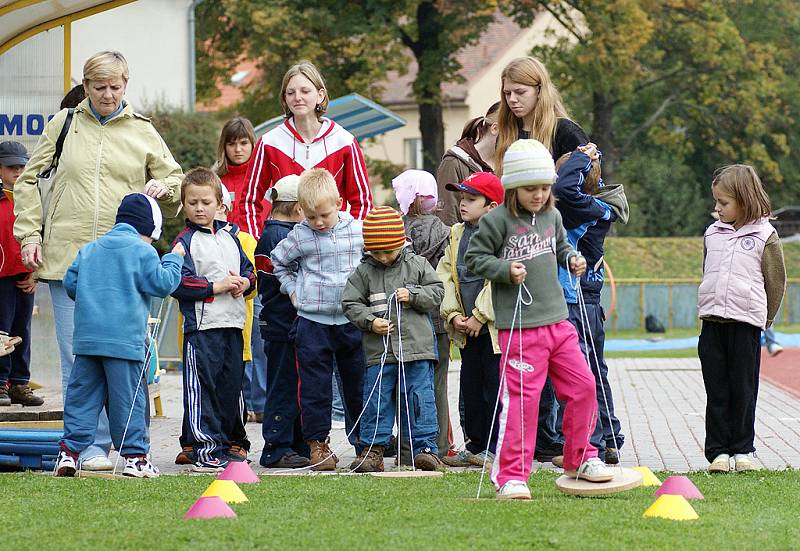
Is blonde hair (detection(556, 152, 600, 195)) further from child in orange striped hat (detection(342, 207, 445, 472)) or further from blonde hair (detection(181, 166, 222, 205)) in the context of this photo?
blonde hair (detection(181, 166, 222, 205))

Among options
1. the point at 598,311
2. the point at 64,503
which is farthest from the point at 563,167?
the point at 64,503

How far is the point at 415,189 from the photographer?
8.36 metres

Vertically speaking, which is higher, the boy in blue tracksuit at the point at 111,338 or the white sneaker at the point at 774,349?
the boy in blue tracksuit at the point at 111,338

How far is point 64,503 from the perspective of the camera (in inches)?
255

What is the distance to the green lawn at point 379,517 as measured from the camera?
540 centimetres

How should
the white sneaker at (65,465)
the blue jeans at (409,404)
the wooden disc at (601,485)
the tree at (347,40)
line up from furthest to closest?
the tree at (347,40) < the blue jeans at (409,404) < the white sneaker at (65,465) < the wooden disc at (601,485)

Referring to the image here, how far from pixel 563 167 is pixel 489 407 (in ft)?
4.96

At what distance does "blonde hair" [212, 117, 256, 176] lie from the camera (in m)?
10.3

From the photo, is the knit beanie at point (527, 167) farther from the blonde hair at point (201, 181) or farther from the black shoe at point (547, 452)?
the black shoe at point (547, 452)

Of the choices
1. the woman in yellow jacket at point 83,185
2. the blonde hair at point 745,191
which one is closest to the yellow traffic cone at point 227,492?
the woman in yellow jacket at point 83,185

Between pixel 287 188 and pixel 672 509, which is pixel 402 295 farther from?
pixel 672 509

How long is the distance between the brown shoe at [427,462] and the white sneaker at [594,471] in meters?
1.30

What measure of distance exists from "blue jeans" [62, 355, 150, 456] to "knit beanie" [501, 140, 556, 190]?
8.01ft

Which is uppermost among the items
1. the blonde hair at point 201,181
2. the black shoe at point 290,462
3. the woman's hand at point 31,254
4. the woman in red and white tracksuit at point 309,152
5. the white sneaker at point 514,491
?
the woman in red and white tracksuit at point 309,152
